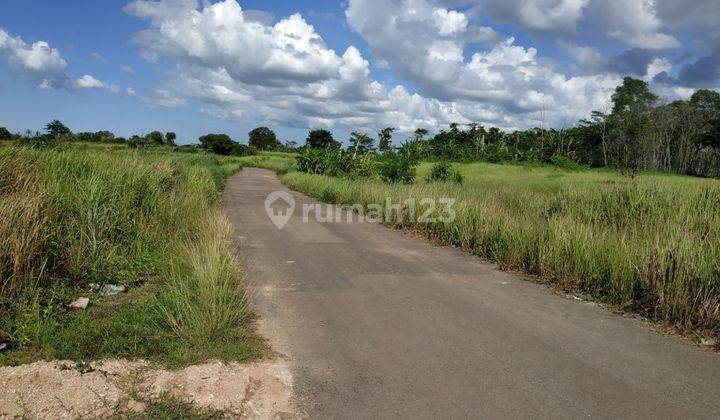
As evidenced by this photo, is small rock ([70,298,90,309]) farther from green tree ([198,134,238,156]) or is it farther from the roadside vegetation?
green tree ([198,134,238,156])

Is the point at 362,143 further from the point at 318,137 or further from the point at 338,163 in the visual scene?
the point at 318,137

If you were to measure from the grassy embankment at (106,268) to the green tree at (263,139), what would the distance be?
112 metres

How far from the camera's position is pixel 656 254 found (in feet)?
20.8

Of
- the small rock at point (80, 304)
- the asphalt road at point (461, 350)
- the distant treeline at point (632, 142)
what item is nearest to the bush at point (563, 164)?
the distant treeline at point (632, 142)

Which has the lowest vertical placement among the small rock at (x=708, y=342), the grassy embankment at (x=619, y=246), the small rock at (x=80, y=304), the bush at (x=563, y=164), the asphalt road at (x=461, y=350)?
the asphalt road at (x=461, y=350)

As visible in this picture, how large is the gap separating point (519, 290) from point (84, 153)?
8.87 meters

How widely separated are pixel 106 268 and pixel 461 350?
4.99 meters

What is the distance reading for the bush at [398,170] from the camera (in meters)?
29.8

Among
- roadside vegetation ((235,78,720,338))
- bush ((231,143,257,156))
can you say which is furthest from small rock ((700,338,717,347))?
bush ((231,143,257,156))

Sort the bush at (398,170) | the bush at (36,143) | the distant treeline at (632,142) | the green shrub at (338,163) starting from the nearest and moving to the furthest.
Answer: the bush at (36,143)
the bush at (398,170)
the green shrub at (338,163)
the distant treeline at (632,142)

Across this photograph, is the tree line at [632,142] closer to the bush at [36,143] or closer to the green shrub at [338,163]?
the green shrub at [338,163]

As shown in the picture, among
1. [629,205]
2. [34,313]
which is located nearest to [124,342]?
[34,313]

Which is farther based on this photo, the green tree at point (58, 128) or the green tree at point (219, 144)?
the green tree at point (219, 144)

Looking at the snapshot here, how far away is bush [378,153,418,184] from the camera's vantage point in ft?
97.8
